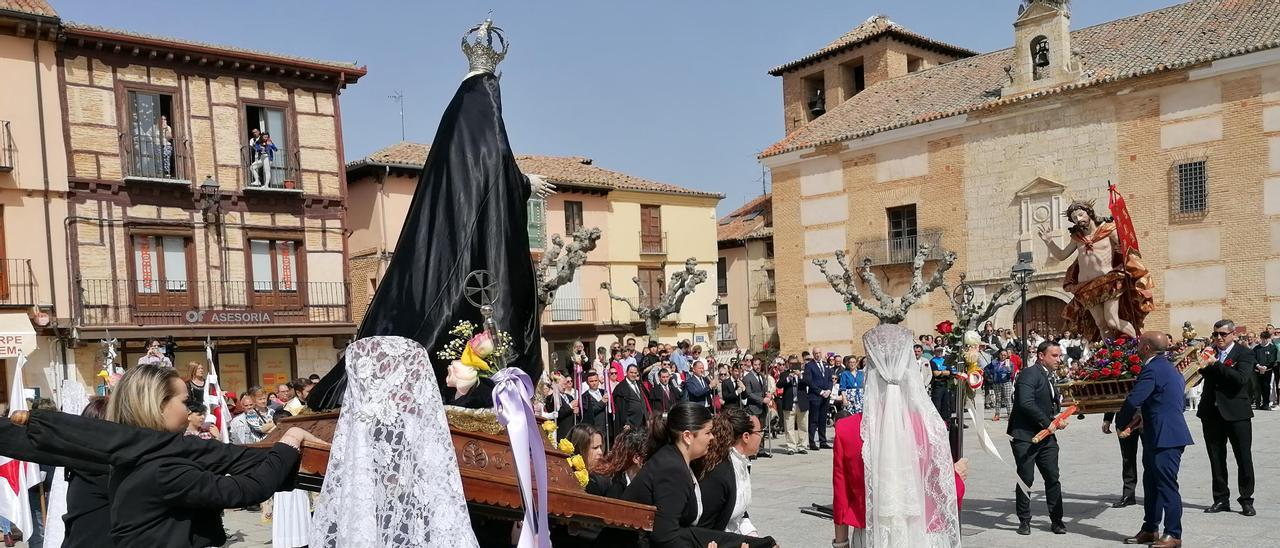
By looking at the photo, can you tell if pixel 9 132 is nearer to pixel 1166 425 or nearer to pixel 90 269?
pixel 90 269

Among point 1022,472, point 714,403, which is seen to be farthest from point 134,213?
point 1022,472

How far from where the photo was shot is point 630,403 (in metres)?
15.3

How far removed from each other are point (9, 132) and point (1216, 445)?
23424 mm

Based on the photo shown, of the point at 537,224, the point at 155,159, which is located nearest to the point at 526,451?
the point at 155,159

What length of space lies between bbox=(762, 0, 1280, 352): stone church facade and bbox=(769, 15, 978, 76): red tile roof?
0.44m

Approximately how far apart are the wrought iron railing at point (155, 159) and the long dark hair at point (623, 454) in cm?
2084

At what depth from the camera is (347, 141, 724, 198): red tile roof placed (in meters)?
34.5

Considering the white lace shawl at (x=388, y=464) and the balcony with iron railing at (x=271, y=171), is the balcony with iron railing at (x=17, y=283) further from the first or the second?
the white lace shawl at (x=388, y=464)

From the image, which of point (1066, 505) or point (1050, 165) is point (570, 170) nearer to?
point (1050, 165)

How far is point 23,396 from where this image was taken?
895cm

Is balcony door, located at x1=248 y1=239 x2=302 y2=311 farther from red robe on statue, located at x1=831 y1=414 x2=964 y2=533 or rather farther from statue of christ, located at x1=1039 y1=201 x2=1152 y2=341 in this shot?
red robe on statue, located at x1=831 y1=414 x2=964 y2=533

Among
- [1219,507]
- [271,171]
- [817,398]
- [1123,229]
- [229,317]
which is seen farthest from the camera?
[271,171]

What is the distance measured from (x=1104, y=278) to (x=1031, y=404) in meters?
1.94

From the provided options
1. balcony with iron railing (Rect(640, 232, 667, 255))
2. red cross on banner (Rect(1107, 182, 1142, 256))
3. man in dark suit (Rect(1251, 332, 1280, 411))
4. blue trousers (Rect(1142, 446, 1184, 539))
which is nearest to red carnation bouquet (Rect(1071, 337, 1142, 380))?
blue trousers (Rect(1142, 446, 1184, 539))
